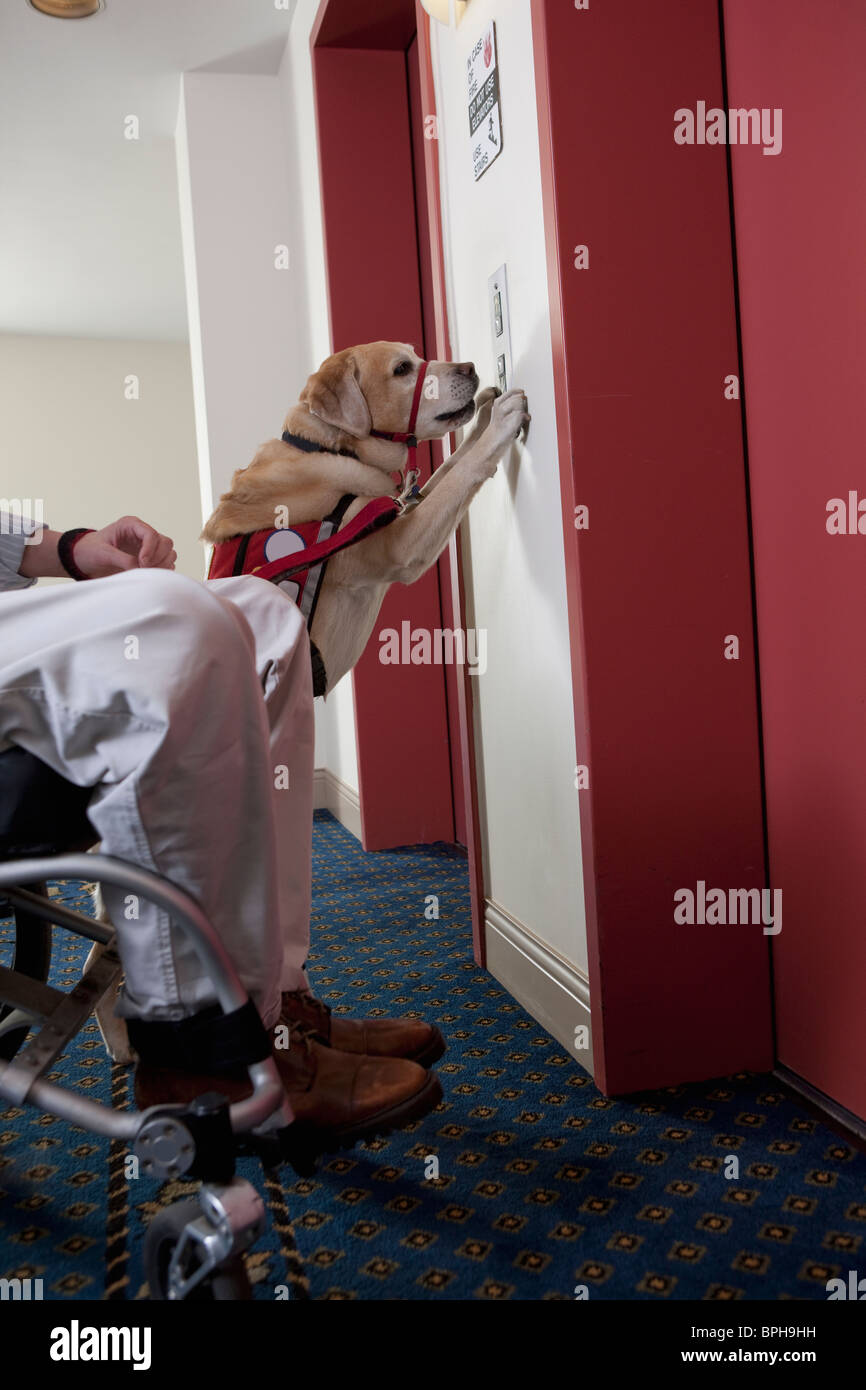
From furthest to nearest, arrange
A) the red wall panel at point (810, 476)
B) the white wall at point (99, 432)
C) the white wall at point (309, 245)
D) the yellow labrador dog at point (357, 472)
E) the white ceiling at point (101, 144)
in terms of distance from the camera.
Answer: the white wall at point (99, 432) → the white ceiling at point (101, 144) → the white wall at point (309, 245) → the yellow labrador dog at point (357, 472) → the red wall panel at point (810, 476)

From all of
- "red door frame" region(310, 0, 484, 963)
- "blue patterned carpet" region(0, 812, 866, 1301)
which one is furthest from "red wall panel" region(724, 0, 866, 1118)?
"red door frame" region(310, 0, 484, 963)

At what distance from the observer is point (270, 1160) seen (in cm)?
90

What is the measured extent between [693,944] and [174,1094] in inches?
33.6

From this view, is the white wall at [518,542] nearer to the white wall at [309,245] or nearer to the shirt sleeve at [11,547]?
the shirt sleeve at [11,547]

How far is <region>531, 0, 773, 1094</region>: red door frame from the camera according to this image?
56.7 inches

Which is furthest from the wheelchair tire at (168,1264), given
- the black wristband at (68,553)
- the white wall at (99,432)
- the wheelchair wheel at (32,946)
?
the white wall at (99,432)

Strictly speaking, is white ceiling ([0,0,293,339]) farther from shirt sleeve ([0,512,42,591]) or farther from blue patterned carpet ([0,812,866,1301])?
blue patterned carpet ([0,812,866,1301])

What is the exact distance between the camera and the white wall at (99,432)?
25.3 feet

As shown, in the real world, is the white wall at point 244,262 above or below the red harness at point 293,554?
above

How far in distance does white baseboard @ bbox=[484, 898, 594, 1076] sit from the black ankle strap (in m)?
0.85

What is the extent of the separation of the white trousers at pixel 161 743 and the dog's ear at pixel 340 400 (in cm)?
134

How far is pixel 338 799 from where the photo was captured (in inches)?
147

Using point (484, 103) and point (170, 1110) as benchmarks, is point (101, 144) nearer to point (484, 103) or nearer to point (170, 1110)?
point (484, 103)

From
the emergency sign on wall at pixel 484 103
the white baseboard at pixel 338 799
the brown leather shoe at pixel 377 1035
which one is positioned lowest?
the white baseboard at pixel 338 799
